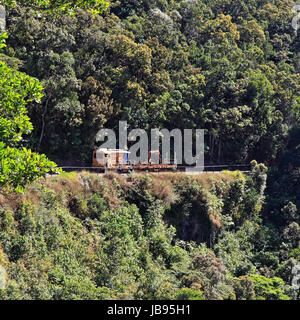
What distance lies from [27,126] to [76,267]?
10464mm

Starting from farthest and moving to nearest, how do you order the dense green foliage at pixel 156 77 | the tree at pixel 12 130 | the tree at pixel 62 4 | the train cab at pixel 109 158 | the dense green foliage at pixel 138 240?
the dense green foliage at pixel 156 77
the train cab at pixel 109 158
the dense green foliage at pixel 138 240
the tree at pixel 62 4
the tree at pixel 12 130

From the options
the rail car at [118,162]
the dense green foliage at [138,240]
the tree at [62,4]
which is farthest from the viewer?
the rail car at [118,162]

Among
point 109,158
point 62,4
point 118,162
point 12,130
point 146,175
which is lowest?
point 146,175

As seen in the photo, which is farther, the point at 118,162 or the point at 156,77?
the point at 156,77

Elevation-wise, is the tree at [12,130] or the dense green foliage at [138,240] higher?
the tree at [12,130]

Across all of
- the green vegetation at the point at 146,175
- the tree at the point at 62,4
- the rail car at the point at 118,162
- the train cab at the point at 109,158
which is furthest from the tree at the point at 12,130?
the train cab at the point at 109,158

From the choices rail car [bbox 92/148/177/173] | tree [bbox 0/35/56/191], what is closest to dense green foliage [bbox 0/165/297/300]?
rail car [bbox 92/148/177/173]

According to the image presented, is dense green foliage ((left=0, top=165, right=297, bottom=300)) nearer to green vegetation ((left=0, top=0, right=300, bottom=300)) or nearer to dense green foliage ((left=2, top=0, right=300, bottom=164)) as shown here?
green vegetation ((left=0, top=0, right=300, bottom=300))

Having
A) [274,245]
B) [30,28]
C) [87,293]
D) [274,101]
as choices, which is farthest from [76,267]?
[274,101]

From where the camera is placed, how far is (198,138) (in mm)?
36688

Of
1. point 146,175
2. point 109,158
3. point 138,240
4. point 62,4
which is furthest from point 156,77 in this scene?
point 62,4

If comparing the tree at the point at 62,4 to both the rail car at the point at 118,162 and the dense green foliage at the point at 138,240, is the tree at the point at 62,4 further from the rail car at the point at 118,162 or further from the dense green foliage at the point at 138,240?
the rail car at the point at 118,162

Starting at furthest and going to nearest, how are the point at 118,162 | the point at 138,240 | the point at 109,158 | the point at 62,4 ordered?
the point at 118,162 < the point at 109,158 < the point at 138,240 < the point at 62,4

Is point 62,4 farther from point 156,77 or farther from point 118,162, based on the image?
point 156,77
